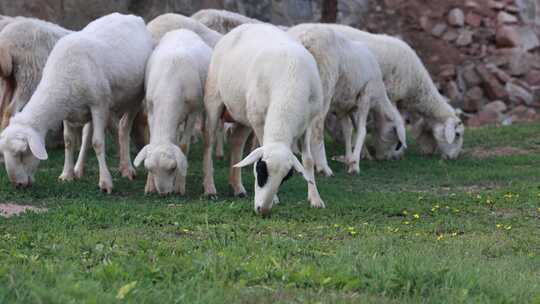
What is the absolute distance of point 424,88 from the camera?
15.9 meters

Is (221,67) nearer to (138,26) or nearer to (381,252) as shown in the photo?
(138,26)

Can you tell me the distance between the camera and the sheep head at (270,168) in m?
8.30

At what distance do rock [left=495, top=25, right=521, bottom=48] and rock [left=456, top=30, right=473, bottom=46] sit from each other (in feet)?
2.09

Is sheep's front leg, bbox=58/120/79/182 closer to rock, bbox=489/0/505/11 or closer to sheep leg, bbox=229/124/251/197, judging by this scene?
sheep leg, bbox=229/124/251/197

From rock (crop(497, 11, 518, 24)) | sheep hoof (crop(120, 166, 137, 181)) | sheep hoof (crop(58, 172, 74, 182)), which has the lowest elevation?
rock (crop(497, 11, 518, 24))

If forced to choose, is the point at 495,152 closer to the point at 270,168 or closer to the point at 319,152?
the point at 319,152

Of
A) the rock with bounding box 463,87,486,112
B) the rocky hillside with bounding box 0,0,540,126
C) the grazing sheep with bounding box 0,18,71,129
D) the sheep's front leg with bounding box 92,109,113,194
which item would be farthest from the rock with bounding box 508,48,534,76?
the sheep's front leg with bounding box 92,109,113,194

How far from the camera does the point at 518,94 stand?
2316 cm

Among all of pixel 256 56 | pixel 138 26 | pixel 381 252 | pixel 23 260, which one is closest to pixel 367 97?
pixel 138 26

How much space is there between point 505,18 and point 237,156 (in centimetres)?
1503

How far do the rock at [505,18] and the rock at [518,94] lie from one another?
1.72 m

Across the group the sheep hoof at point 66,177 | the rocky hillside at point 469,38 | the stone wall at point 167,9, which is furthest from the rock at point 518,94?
the sheep hoof at point 66,177

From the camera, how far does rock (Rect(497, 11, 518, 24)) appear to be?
2412cm

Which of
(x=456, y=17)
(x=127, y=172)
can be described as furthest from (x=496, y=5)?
(x=127, y=172)
